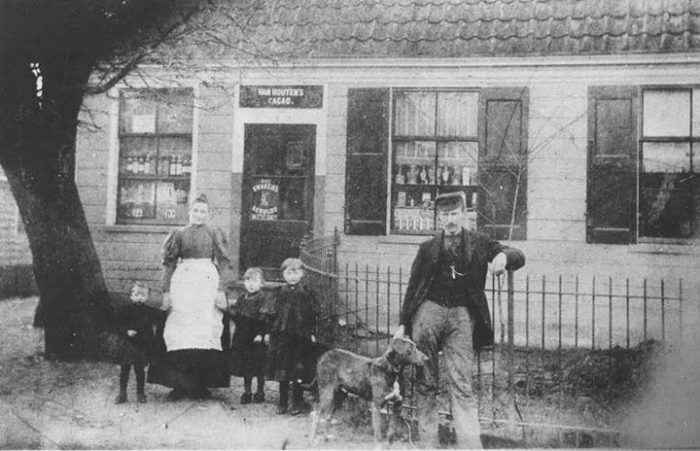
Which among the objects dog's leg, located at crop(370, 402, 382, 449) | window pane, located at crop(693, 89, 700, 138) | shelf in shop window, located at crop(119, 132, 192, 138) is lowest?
dog's leg, located at crop(370, 402, 382, 449)

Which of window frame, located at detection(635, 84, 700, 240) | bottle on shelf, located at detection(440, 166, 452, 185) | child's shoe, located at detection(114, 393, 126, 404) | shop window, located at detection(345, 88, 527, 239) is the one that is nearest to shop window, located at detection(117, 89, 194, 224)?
shop window, located at detection(345, 88, 527, 239)

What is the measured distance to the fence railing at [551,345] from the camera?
4961mm

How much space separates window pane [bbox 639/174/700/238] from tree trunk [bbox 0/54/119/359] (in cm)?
640

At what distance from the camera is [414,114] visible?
839 cm

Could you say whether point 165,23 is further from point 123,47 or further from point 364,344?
point 364,344

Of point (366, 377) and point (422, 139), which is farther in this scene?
point (422, 139)

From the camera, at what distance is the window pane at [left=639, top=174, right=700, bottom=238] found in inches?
297

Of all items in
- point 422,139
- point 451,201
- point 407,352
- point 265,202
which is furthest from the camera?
point 265,202

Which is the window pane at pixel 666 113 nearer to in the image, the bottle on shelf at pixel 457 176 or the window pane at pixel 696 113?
the window pane at pixel 696 113

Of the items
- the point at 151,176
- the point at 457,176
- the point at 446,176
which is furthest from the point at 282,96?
the point at 457,176

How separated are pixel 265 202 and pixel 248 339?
340cm

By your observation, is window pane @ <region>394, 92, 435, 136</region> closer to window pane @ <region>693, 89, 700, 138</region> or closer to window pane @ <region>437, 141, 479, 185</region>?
window pane @ <region>437, 141, 479, 185</region>

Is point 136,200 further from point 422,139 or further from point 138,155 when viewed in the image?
point 422,139

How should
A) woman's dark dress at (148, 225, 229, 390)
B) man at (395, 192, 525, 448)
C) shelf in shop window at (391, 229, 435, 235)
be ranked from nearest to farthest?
man at (395, 192, 525, 448)
woman's dark dress at (148, 225, 229, 390)
shelf in shop window at (391, 229, 435, 235)
